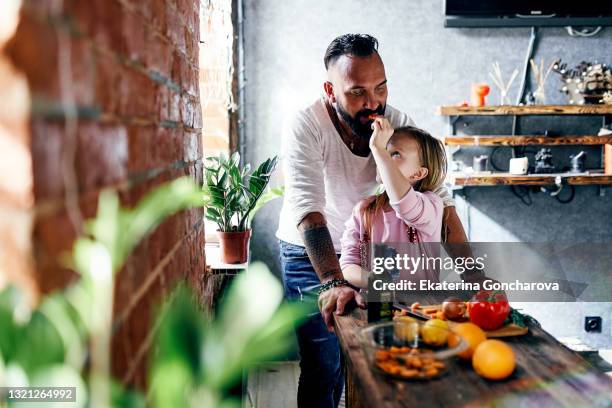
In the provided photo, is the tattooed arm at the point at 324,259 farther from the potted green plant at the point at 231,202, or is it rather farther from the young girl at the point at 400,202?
the potted green plant at the point at 231,202

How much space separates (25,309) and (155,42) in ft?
2.05

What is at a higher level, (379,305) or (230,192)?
(230,192)

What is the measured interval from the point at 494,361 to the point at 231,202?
1.45 meters

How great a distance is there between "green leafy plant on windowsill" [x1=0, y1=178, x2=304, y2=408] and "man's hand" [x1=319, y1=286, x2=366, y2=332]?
3.22 ft

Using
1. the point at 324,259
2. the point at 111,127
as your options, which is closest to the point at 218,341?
the point at 111,127

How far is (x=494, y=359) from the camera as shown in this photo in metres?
1.08

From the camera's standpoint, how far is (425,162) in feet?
6.66

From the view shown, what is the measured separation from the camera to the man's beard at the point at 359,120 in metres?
Result: 2.11

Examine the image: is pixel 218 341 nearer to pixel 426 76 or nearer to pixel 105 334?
pixel 105 334

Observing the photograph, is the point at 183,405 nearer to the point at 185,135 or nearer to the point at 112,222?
the point at 112,222

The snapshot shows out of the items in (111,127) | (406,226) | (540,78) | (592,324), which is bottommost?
(592,324)

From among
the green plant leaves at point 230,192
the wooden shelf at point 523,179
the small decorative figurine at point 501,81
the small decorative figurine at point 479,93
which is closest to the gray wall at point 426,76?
the small decorative figurine at point 501,81

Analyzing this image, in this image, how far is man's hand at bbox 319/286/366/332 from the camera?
4.98 feet

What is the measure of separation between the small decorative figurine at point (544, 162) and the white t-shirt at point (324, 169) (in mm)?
1614
